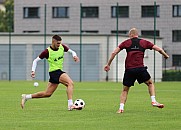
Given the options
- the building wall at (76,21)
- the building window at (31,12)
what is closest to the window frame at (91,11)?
the building wall at (76,21)

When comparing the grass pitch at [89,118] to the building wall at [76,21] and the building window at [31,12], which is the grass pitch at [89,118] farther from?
the building window at [31,12]

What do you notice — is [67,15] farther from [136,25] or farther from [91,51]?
[91,51]

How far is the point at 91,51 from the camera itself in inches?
1986

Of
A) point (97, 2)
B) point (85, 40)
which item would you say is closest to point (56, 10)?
point (97, 2)

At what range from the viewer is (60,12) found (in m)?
77.9

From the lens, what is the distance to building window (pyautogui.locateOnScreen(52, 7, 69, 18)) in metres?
76.9

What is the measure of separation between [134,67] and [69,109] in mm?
2009

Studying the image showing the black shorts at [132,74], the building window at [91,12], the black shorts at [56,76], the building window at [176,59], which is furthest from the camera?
the building window at [91,12]

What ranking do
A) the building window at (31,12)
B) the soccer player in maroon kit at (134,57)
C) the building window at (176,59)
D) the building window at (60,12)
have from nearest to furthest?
the soccer player in maroon kit at (134,57) → the building window at (176,59) → the building window at (60,12) → the building window at (31,12)

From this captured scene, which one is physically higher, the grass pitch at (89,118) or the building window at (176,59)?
the building window at (176,59)

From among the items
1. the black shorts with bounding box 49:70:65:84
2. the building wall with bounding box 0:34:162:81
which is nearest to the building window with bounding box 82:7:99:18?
the building wall with bounding box 0:34:162:81

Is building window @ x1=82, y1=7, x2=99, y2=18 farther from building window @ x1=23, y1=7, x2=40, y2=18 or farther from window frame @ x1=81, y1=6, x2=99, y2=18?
building window @ x1=23, y1=7, x2=40, y2=18

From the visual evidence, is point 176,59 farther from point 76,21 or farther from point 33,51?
point 76,21

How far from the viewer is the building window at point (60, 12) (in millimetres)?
Answer: 76938
